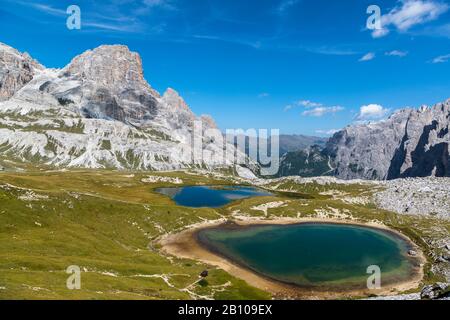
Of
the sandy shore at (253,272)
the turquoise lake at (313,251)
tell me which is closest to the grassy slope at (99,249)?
the sandy shore at (253,272)

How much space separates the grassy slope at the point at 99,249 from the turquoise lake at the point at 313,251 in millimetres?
13321

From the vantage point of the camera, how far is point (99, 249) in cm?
10056

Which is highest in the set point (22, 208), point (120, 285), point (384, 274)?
point (22, 208)

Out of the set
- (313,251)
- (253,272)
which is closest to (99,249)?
(253,272)

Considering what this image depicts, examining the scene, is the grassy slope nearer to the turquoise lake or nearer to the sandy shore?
the sandy shore

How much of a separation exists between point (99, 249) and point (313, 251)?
7202 cm

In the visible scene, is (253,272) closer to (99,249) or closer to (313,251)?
(313,251)

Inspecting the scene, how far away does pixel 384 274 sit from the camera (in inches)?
4109

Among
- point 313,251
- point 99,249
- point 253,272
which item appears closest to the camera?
point 253,272

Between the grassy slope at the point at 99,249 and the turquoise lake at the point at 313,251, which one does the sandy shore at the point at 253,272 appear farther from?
the grassy slope at the point at 99,249

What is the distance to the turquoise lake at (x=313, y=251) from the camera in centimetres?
9956
